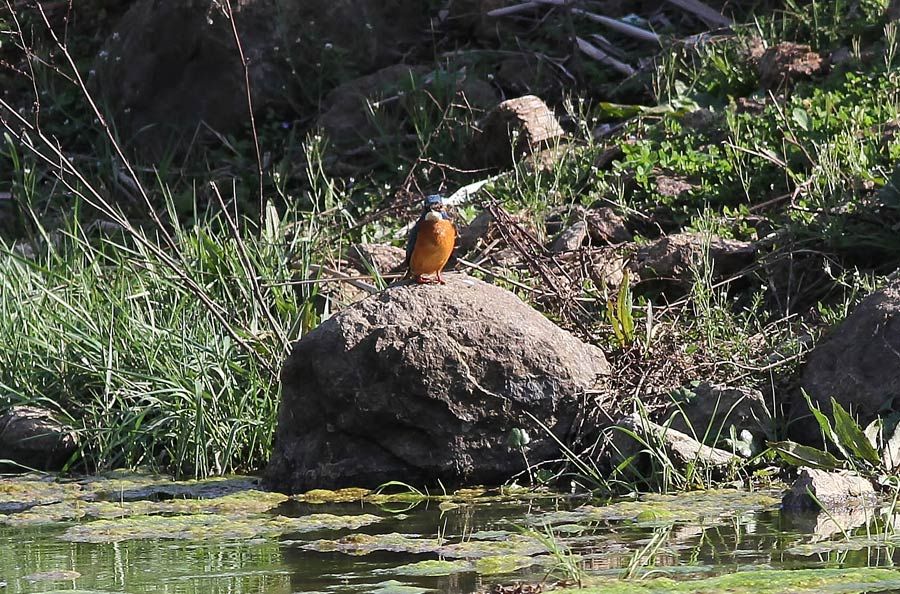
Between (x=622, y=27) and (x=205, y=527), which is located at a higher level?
(x=622, y=27)

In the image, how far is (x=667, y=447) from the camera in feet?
17.3

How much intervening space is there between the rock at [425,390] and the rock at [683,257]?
167 centimetres

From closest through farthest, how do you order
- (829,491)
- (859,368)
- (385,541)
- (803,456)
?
(385,541)
(829,491)
(803,456)
(859,368)

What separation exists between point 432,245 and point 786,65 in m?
4.10

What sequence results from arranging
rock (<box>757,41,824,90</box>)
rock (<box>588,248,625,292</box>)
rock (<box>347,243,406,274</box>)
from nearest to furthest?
rock (<box>588,248,625,292</box>) < rock (<box>347,243,406,274</box>) < rock (<box>757,41,824,90</box>)

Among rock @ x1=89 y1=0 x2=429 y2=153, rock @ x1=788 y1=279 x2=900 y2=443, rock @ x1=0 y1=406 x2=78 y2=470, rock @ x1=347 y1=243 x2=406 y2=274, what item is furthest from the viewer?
rock @ x1=89 y1=0 x2=429 y2=153

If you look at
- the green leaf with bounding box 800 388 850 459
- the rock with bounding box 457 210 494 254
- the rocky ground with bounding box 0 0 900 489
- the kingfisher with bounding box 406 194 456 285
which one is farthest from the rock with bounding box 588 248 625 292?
the green leaf with bounding box 800 388 850 459

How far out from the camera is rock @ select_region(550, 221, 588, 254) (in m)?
7.52

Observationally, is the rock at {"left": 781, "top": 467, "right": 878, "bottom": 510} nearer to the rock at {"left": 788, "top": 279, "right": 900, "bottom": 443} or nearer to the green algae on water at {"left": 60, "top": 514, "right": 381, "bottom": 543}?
the rock at {"left": 788, "top": 279, "right": 900, "bottom": 443}

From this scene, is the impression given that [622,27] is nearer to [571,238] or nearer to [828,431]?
[571,238]

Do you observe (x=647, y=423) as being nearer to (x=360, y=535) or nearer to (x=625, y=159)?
(x=360, y=535)

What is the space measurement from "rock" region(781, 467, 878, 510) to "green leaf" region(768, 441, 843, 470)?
0.20 metres

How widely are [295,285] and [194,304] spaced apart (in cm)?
58

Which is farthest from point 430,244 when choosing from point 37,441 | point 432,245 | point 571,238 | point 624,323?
Answer: point 37,441
